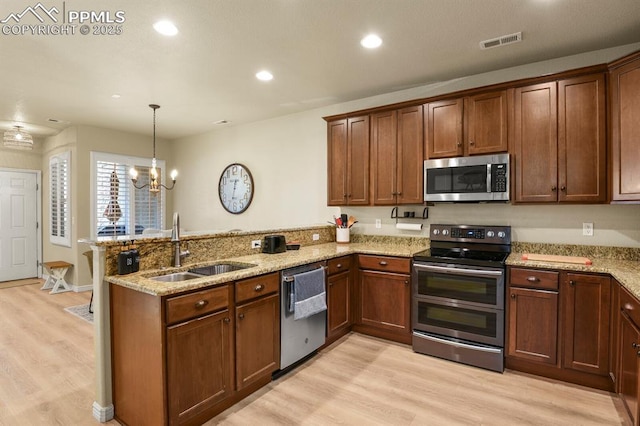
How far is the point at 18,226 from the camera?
20.6ft

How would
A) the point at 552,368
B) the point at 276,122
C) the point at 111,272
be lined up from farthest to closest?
1. the point at 276,122
2. the point at 552,368
3. the point at 111,272

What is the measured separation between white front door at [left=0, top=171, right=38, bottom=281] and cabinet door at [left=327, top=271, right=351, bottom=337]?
6.49 m

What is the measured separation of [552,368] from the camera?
2.69 metres

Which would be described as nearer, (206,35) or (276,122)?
(206,35)

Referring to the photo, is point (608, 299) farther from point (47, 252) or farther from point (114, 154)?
point (47, 252)

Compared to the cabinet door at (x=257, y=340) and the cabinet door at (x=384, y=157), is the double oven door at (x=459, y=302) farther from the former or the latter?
the cabinet door at (x=257, y=340)

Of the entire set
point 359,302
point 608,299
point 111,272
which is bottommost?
point 359,302

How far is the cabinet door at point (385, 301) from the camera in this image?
10.8 feet

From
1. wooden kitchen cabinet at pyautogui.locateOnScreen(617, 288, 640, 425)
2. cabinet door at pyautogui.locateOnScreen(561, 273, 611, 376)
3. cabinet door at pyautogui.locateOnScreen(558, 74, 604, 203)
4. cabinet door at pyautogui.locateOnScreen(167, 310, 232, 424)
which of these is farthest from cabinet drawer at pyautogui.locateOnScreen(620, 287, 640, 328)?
cabinet door at pyautogui.locateOnScreen(167, 310, 232, 424)

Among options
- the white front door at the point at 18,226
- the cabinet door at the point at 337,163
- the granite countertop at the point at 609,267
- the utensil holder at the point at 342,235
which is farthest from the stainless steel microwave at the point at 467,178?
the white front door at the point at 18,226

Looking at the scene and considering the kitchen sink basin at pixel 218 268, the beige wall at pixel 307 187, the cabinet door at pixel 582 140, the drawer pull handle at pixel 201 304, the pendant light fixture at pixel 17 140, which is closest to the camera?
the drawer pull handle at pixel 201 304

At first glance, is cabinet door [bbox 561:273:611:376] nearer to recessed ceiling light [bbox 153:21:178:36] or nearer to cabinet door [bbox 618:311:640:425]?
cabinet door [bbox 618:311:640:425]

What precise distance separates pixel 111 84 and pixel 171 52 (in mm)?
1264

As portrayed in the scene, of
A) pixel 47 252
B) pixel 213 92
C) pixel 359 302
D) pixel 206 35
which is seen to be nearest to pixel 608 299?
pixel 359 302
